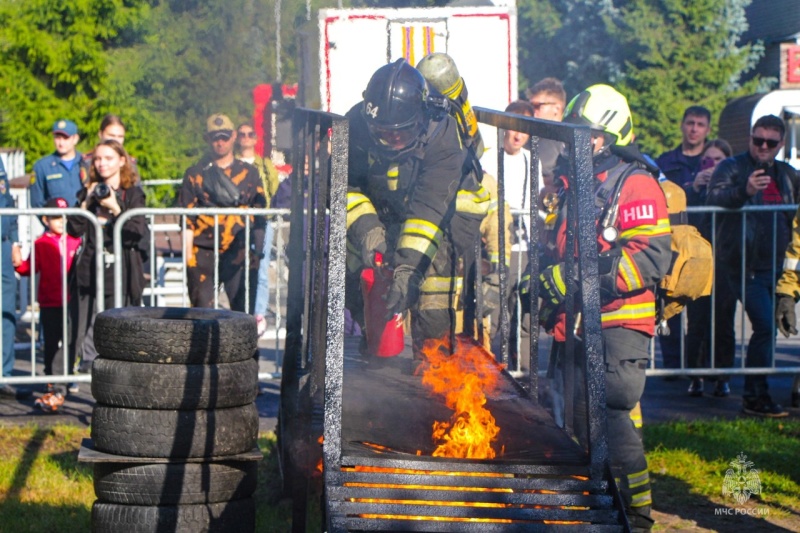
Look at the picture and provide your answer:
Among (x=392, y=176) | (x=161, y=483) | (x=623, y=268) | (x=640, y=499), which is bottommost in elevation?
(x=640, y=499)

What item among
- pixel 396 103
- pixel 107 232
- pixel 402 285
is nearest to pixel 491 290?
pixel 402 285

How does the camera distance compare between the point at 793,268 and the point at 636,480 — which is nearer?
the point at 636,480

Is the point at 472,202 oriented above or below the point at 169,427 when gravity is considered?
above

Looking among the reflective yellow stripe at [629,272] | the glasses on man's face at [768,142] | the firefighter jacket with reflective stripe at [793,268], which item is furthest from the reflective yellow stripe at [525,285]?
the glasses on man's face at [768,142]

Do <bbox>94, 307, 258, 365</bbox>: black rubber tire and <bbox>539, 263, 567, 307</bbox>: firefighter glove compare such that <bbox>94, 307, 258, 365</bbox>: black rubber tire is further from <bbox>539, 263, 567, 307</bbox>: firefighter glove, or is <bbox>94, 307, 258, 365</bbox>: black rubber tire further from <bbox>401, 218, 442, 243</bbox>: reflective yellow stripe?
<bbox>539, 263, 567, 307</bbox>: firefighter glove

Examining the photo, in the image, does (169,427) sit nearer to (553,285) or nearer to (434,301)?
(434,301)

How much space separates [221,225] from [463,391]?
382cm

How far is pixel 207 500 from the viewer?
4473mm

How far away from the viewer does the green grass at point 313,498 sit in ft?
17.9

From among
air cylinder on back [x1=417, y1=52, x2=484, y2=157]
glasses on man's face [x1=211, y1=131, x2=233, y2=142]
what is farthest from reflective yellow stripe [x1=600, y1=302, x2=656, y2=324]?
glasses on man's face [x1=211, y1=131, x2=233, y2=142]

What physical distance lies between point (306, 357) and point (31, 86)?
12720 mm

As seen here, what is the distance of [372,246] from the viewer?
4.89m

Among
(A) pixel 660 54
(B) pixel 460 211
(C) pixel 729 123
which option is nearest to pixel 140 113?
(B) pixel 460 211

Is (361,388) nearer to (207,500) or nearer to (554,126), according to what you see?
(207,500)
